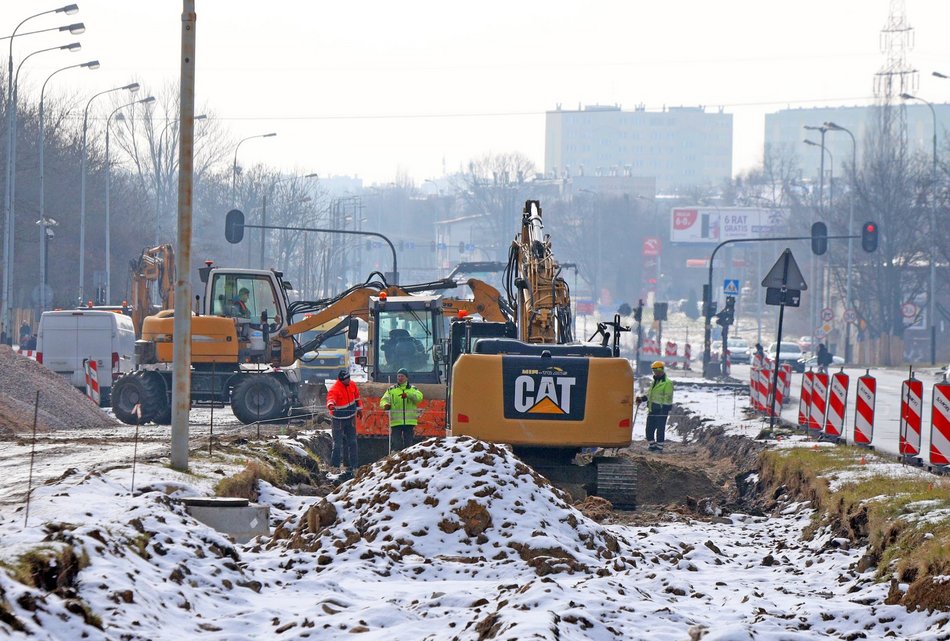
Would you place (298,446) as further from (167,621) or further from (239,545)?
(167,621)

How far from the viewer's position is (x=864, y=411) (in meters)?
23.6

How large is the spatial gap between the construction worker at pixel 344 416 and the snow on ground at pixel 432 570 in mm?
5186

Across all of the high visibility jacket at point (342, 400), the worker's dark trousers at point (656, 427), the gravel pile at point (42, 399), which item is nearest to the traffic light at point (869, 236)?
the worker's dark trousers at point (656, 427)

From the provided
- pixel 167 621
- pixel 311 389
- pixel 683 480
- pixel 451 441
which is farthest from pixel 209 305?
pixel 167 621

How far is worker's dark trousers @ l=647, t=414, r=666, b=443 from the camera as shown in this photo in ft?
94.7

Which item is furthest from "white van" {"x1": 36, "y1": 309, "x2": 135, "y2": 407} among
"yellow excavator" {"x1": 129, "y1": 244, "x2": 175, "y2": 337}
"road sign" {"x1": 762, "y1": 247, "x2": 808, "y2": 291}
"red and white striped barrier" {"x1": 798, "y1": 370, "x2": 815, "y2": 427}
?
"road sign" {"x1": 762, "y1": 247, "x2": 808, "y2": 291}

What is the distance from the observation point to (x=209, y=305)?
31.9 m

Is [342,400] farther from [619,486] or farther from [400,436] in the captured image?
[619,486]

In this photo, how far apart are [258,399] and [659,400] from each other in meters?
8.09

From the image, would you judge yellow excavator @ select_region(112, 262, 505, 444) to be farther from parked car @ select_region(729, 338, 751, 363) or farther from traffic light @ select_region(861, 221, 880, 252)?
parked car @ select_region(729, 338, 751, 363)

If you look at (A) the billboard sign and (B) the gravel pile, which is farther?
(A) the billboard sign

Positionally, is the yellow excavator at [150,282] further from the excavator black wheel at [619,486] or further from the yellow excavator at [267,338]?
the excavator black wheel at [619,486]

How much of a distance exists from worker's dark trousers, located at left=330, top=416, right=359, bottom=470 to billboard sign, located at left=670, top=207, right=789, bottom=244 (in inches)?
5054

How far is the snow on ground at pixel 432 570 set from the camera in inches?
396
